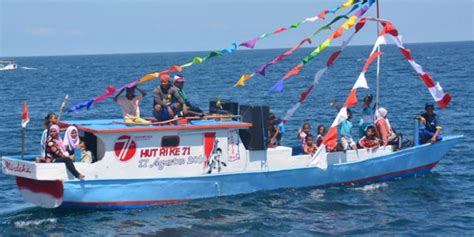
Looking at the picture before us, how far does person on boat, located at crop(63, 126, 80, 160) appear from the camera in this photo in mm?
19094

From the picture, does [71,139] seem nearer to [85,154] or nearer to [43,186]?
[85,154]

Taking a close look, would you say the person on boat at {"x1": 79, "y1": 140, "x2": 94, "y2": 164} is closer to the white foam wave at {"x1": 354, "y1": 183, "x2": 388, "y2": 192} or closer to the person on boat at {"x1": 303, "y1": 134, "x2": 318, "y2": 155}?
the person on boat at {"x1": 303, "y1": 134, "x2": 318, "y2": 155}

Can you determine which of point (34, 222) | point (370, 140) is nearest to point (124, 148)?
point (34, 222)

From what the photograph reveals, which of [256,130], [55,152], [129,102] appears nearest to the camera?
[55,152]

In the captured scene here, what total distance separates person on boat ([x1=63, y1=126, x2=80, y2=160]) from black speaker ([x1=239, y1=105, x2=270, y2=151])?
447 cm

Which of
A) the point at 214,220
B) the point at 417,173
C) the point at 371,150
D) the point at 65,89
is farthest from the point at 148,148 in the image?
the point at 65,89

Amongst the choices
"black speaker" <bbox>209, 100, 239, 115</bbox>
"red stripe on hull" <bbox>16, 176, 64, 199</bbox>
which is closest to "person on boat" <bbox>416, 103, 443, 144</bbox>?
"black speaker" <bbox>209, 100, 239, 115</bbox>

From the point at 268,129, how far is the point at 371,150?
3.34 meters

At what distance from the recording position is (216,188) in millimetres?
20500

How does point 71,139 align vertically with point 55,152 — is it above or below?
above

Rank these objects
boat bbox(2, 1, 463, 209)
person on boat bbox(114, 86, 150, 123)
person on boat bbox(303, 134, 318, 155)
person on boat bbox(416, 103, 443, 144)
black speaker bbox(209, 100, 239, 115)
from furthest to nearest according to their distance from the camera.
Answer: person on boat bbox(416, 103, 443, 144), person on boat bbox(303, 134, 318, 155), black speaker bbox(209, 100, 239, 115), person on boat bbox(114, 86, 150, 123), boat bbox(2, 1, 463, 209)

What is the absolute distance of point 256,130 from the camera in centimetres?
2089

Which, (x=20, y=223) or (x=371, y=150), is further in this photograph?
(x=371, y=150)

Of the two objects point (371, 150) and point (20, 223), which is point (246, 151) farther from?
point (20, 223)
